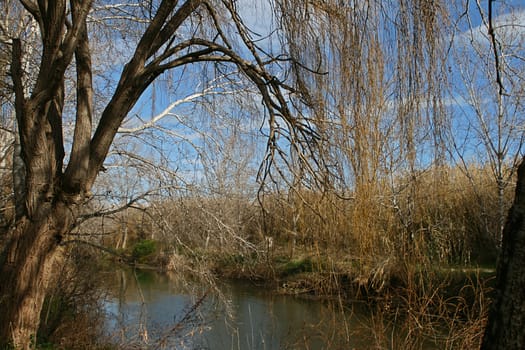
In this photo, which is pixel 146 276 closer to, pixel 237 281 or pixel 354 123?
pixel 237 281

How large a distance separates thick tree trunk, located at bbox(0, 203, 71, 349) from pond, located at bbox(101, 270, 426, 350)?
5.57 feet

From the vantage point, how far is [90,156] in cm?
405

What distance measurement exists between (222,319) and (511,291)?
7.97 meters

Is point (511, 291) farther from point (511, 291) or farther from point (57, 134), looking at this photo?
point (57, 134)

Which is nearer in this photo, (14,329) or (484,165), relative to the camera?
(14,329)

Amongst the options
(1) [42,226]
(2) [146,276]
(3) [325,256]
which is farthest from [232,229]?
(2) [146,276]

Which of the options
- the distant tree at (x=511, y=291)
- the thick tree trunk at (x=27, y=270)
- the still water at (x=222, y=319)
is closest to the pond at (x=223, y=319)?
the still water at (x=222, y=319)

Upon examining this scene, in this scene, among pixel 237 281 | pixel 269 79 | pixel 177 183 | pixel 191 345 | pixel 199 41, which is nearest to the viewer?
pixel 269 79

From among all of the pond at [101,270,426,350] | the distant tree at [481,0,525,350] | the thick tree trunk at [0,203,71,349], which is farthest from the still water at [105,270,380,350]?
the distant tree at [481,0,525,350]

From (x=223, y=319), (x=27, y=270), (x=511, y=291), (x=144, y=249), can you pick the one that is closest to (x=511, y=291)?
(x=511, y=291)

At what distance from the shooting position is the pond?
5727 millimetres

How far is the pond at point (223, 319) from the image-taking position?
5.73 metres

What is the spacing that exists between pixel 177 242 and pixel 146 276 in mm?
10548

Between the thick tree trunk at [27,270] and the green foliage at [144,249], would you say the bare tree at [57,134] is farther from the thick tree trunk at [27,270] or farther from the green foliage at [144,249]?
the green foliage at [144,249]
